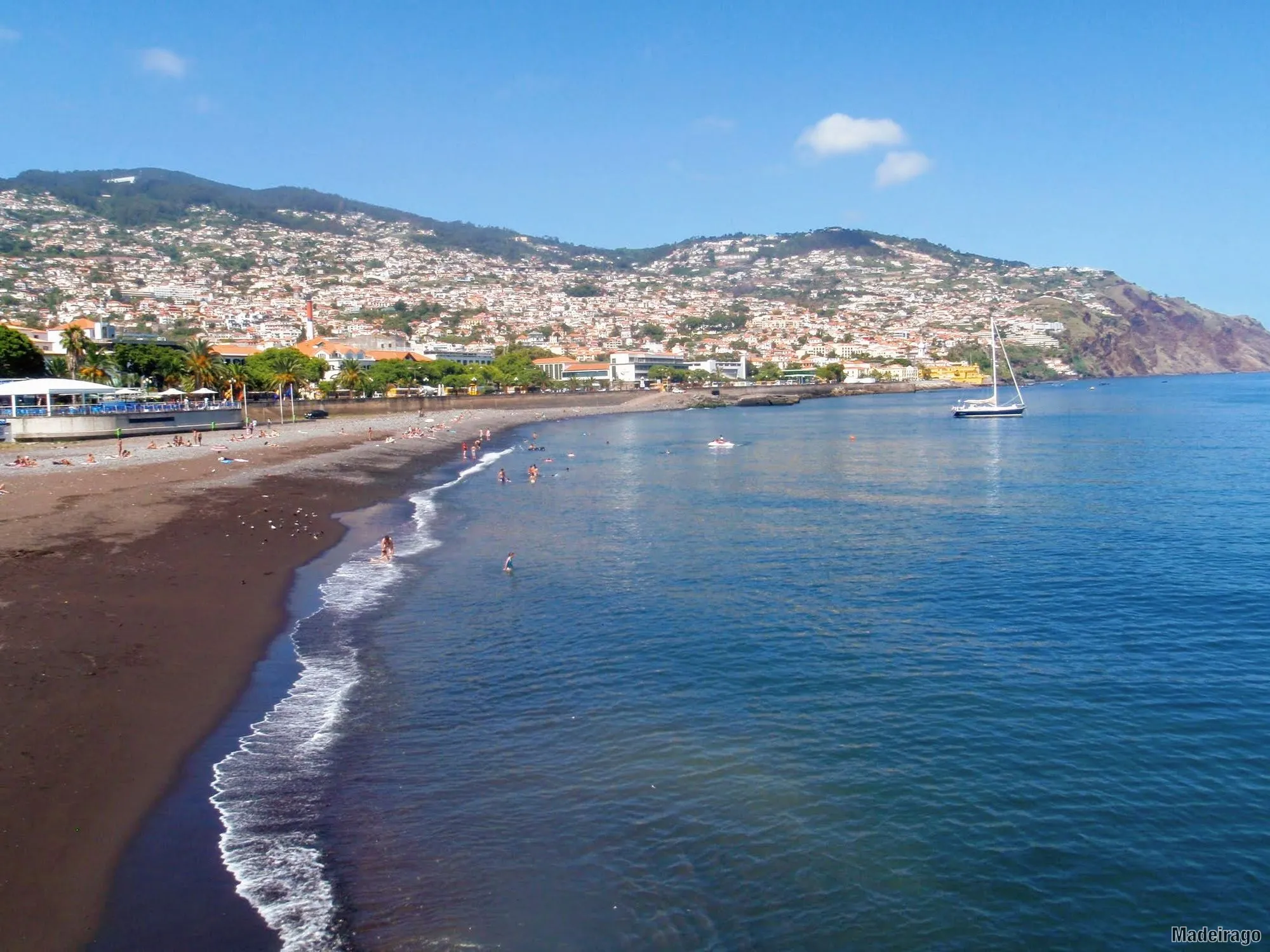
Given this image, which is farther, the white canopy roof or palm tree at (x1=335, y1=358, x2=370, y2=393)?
palm tree at (x1=335, y1=358, x2=370, y2=393)

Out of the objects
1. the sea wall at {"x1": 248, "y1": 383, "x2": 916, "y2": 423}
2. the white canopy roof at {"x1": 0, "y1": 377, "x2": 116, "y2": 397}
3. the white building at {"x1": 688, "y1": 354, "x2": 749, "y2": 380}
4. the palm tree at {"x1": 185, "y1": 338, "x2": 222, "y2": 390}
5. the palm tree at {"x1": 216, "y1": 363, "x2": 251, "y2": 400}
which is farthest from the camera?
the white building at {"x1": 688, "y1": 354, "x2": 749, "y2": 380}

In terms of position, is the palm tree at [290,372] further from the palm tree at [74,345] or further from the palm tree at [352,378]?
the palm tree at [74,345]

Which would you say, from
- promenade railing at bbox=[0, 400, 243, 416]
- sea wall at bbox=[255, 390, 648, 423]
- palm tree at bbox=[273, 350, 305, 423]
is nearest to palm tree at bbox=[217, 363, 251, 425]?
sea wall at bbox=[255, 390, 648, 423]

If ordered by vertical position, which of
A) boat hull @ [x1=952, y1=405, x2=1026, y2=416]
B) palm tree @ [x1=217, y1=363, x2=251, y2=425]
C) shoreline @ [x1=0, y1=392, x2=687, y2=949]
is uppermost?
palm tree @ [x1=217, y1=363, x2=251, y2=425]

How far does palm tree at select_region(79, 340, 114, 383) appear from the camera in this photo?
58.0 meters

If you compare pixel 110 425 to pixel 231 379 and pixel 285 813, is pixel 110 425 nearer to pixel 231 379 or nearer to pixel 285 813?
pixel 231 379

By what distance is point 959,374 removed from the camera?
17912 centimetres

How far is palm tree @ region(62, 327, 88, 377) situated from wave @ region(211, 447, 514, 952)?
5325 cm

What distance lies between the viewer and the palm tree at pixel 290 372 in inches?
2857

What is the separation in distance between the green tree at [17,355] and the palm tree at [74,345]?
2.22 metres

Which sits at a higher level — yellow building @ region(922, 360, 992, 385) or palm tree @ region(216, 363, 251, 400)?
yellow building @ region(922, 360, 992, 385)

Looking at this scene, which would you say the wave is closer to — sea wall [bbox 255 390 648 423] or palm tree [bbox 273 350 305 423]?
sea wall [bbox 255 390 648 423]

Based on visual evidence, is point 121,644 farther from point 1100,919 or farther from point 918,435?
point 918,435

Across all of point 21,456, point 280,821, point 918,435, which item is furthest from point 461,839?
point 918,435
